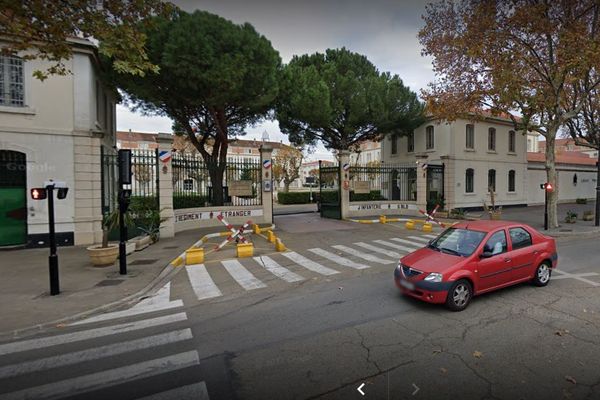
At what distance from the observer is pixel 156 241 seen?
12359 mm

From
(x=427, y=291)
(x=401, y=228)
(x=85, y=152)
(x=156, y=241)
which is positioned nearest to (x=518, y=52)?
(x=401, y=228)

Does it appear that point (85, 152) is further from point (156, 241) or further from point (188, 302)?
point (188, 302)

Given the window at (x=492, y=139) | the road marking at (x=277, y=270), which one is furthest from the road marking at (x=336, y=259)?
the window at (x=492, y=139)

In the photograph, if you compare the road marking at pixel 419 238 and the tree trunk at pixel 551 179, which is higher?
the tree trunk at pixel 551 179

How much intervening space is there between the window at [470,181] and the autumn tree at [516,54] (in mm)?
7525

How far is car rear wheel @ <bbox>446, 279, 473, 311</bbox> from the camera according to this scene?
17.4ft

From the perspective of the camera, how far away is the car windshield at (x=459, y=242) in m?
5.84

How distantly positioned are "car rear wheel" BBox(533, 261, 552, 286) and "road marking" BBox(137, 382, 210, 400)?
22.0 ft

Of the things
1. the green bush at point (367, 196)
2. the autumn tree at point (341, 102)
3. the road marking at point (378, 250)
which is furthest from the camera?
the green bush at point (367, 196)

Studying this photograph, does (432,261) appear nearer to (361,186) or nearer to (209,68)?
(209,68)

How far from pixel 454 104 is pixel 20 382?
1775 centimetres

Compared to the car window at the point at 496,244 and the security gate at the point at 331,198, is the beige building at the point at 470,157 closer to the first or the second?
the security gate at the point at 331,198

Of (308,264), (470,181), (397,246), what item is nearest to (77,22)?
(308,264)

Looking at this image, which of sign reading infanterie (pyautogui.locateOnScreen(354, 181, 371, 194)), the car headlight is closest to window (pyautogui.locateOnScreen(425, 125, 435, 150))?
sign reading infanterie (pyautogui.locateOnScreen(354, 181, 371, 194))
